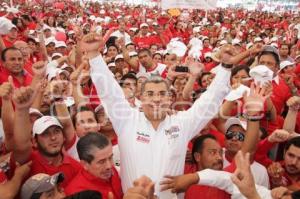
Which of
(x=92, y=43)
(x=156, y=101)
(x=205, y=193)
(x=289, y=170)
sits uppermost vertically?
(x=92, y=43)

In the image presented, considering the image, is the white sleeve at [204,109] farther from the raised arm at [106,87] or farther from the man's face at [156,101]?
the raised arm at [106,87]

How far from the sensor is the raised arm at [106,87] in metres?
2.96

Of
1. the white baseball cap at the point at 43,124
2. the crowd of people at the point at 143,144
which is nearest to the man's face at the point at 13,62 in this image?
the crowd of people at the point at 143,144

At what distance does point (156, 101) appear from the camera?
285 centimetres

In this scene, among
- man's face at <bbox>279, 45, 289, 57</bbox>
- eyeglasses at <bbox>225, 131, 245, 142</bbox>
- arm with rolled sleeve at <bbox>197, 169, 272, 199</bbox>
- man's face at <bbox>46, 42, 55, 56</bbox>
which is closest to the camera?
arm with rolled sleeve at <bbox>197, 169, 272, 199</bbox>

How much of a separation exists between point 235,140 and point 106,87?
119 cm

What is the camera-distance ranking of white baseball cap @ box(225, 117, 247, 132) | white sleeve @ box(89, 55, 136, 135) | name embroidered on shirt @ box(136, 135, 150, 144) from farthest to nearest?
white baseball cap @ box(225, 117, 247, 132)
white sleeve @ box(89, 55, 136, 135)
name embroidered on shirt @ box(136, 135, 150, 144)

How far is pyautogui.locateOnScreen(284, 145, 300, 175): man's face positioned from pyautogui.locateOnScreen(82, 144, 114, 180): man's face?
135cm

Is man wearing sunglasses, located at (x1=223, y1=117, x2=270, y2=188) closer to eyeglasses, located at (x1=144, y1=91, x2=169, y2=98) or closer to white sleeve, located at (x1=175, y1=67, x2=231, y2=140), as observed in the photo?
white sleeve, located at (x1=175, y1=67, x2=231, y2=140)

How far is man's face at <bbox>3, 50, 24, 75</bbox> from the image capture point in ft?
14.5

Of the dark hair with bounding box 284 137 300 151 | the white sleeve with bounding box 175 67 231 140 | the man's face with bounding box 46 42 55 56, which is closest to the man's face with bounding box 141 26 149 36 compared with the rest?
the man's face with bounding box 46 42 55 56

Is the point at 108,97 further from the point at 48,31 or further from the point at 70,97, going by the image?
the point at 48,31

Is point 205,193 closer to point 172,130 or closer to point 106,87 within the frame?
point 172,130

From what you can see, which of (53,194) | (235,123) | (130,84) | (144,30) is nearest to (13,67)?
(130,84)
